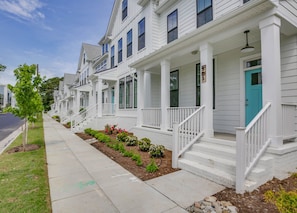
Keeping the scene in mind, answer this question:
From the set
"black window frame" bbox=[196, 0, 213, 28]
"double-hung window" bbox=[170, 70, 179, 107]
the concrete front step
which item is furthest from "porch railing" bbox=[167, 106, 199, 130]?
"black window frame" bbox=[196, 0, 213, 28]

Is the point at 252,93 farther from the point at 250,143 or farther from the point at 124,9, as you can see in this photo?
the point at 124,9

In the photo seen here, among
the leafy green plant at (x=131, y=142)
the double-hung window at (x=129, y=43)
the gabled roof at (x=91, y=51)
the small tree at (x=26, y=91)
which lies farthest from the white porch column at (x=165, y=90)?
the gabled roof at (x=91, y=51)

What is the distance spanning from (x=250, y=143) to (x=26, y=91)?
849 cm

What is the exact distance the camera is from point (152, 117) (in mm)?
8562

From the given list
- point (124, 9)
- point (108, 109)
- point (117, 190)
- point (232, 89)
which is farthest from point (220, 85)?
point (124, 9)

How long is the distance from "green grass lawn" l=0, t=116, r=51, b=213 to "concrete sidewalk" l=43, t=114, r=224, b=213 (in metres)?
0.19

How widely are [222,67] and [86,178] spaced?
6.50 meters

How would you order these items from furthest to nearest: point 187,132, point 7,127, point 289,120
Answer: point 7,127 < point 187,132 < point 289,120

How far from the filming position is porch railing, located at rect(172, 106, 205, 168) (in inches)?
202

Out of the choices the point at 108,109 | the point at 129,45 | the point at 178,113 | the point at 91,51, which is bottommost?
the point at 178,113

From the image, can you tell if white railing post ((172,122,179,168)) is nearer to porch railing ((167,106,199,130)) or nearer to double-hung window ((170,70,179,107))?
porch railing ((167,106,199,130))

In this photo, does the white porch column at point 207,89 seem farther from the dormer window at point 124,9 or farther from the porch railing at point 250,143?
the dormer window at point 124,9

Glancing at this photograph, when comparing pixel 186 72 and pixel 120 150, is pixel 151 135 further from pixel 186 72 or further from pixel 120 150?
pixel 186 72

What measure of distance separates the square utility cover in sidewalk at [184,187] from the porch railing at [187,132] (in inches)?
28.1
